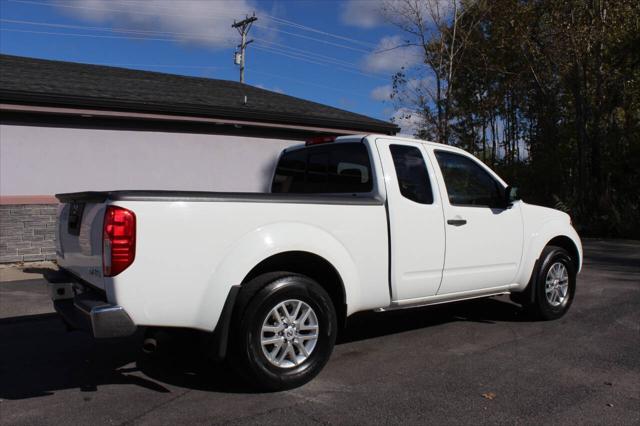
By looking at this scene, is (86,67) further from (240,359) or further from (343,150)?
(240,359)

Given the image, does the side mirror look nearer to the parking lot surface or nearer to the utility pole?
the parking lot surface

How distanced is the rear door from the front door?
14 cm

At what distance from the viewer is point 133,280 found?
3615 millimetres

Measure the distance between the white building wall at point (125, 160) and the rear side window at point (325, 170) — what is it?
14.2 ft

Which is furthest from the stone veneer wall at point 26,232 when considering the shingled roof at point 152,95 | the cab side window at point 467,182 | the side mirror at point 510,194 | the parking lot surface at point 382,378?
the side mirror at point 510,194

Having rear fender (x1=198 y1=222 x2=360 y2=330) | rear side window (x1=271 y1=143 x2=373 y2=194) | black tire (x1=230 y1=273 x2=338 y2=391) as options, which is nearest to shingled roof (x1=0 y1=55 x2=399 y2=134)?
rear side window (x1=271 y1=143 x2=373 y2=194)

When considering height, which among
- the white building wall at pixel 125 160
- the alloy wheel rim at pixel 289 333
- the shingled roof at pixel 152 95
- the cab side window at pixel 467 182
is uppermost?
the shingled roof at pixel 152 95

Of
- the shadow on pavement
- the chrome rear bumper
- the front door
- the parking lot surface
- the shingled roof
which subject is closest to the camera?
the chrome rear bumper

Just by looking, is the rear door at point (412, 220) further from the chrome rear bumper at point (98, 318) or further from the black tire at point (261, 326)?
the chrome rear bumper at point (98, 318)

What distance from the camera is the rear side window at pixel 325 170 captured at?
5.16 metres

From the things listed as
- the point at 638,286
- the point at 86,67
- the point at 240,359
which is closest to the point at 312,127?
the point at 86,67

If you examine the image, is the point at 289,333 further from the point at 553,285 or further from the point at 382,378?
the point at 553,285

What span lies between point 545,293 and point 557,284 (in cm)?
27

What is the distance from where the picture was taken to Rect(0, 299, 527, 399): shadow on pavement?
4.39 m
